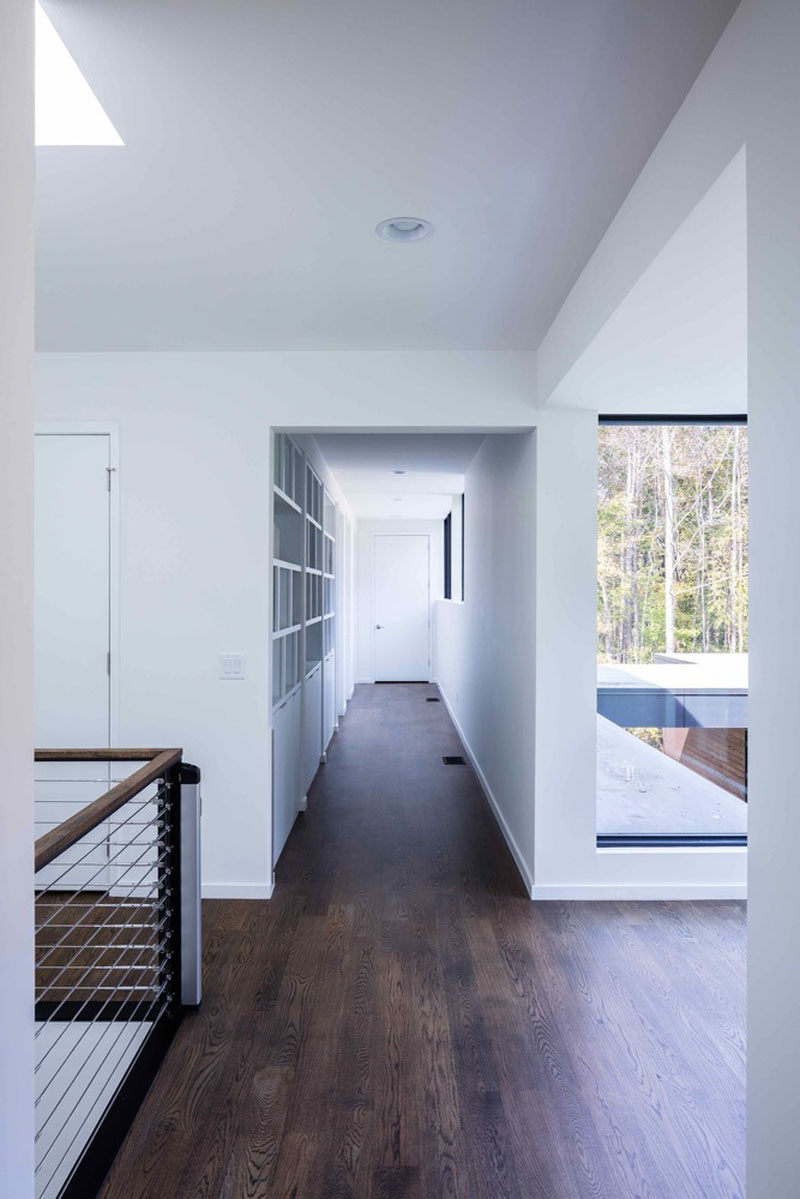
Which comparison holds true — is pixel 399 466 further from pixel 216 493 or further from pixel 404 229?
pixel 404 229

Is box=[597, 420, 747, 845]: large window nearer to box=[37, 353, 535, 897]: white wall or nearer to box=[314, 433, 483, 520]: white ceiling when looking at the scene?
box=[37, 353, 535, 897]: white wall

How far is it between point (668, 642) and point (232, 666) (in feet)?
6.34

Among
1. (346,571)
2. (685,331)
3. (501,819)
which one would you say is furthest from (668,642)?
(346,571)

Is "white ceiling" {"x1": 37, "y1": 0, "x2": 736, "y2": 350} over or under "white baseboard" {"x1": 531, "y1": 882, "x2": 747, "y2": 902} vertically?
over

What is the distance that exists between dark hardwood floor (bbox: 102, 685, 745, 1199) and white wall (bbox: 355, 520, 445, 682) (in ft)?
23.1

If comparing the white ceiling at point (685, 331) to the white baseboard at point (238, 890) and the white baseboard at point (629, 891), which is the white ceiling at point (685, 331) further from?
the white baseboard at point (238, 890)

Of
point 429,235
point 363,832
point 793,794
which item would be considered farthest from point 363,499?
point 793,794

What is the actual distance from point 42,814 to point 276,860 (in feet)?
3.59

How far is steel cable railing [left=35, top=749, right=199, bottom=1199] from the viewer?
5.64 ft

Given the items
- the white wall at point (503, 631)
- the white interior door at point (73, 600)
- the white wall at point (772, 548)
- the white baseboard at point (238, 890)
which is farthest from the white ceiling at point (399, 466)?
the white wall at point (772, 548)

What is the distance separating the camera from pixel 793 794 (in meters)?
1.13

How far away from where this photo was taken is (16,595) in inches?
40.9

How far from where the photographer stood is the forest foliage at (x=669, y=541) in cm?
319

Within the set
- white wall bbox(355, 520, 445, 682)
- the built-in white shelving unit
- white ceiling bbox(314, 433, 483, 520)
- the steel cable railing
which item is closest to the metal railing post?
the steel cable railing
